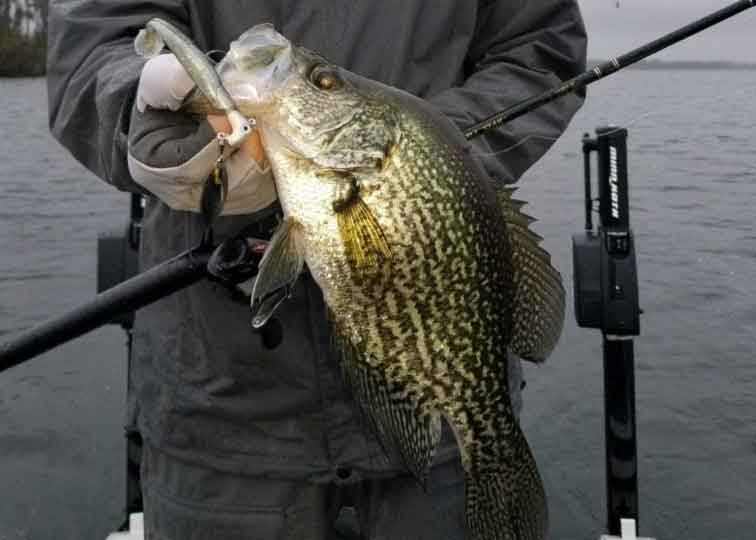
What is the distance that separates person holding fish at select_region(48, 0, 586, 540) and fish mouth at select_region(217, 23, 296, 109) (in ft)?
0.80

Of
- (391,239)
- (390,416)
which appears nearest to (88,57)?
(391,239)

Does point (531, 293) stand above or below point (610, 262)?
above

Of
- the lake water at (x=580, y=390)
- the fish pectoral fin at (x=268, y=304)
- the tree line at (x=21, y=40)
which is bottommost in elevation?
the tree line at (x=21, y=40)

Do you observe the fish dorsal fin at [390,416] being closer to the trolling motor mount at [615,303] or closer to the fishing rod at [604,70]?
the fishing rod at [604,70]

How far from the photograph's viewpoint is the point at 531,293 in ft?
6.82

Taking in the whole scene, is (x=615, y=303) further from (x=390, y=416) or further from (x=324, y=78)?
(x=324, y=78)

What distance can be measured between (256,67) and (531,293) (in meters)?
0.82

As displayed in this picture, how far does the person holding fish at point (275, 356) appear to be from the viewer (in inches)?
84.7

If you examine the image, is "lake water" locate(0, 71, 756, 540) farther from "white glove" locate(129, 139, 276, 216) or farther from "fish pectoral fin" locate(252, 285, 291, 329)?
"white glove" locate(129, 139, 276, 216)

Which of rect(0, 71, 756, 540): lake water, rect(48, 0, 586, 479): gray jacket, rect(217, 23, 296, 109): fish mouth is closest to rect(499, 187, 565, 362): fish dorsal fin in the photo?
rect(48, 0, 586, 479): gray jacket

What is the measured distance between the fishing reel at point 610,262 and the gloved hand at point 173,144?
192cm

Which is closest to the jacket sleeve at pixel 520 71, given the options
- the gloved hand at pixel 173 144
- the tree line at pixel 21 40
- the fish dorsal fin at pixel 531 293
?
the fish dorsal fin at pixel 531 293

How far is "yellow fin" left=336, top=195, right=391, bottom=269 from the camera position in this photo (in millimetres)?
1786

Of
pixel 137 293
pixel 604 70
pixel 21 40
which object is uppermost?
pixel 604 70
